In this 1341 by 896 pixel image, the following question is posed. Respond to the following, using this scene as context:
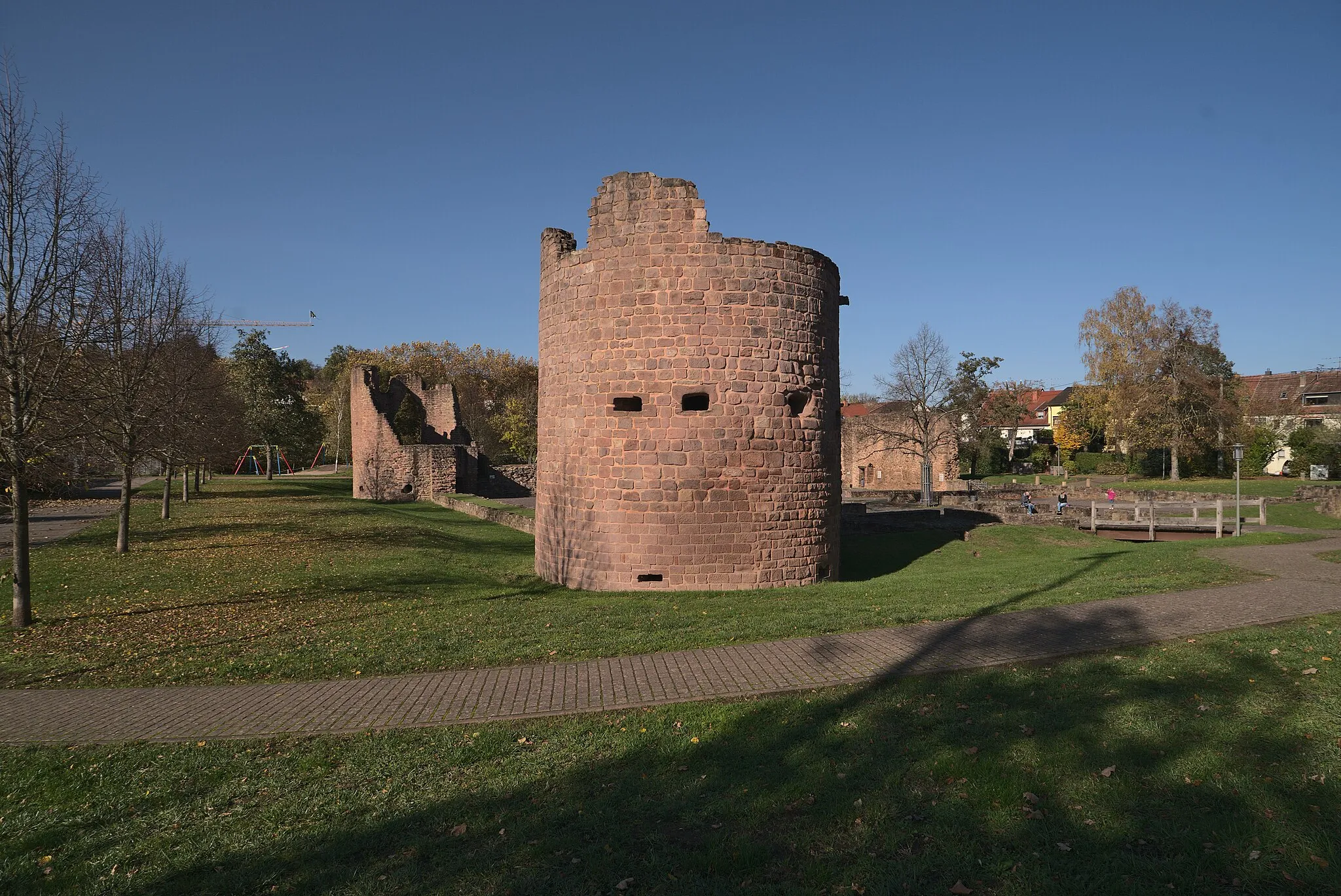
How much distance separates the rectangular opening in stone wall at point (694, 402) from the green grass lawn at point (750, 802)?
676cm


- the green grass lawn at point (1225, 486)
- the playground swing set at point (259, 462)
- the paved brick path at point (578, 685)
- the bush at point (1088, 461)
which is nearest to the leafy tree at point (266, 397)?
the playground swing set at point (259, 462)

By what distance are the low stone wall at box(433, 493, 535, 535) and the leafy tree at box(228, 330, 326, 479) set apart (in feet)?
48.1

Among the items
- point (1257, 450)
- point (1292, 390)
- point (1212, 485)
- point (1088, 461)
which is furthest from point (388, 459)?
point (1292, 390)

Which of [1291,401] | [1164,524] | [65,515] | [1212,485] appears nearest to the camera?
[1164,524]

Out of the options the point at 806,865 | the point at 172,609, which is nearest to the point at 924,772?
the point at 806,865

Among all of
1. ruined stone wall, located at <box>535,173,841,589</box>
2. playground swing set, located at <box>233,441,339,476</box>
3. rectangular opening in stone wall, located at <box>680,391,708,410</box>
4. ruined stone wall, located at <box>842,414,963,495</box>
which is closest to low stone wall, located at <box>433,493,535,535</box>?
ruined stone wall, located at <box>535,173,841,589</box>

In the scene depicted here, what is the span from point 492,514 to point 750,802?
22.3m

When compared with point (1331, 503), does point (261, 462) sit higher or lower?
higher

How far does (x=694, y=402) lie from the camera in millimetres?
12609

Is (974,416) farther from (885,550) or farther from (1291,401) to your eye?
(885,550)

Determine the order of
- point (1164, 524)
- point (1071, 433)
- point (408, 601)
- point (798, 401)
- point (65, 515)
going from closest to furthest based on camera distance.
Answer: point (408, 601), point (798, 401), point (1164, 524), point (65, 515), point (1071, 433)

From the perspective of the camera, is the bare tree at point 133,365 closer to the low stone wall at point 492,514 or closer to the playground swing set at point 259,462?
the low stone wall at point 492,514

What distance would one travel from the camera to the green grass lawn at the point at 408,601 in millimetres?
8172

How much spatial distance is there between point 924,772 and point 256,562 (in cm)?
1360
